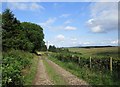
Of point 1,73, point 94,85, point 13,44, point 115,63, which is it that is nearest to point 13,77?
point 1,73

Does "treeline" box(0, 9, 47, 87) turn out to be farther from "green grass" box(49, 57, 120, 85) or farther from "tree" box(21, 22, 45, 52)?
"green grass" box(49, 57, 120, 85)

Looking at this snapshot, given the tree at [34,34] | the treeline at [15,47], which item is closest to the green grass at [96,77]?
the treeline at [15,47]

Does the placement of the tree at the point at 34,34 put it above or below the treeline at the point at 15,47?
above

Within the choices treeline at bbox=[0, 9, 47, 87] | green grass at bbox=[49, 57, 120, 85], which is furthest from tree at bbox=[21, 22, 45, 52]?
green grass at bbox=[49, 57, 120, 85]

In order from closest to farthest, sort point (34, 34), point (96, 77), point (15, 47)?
1. point (96, 77)
2. point (15, 47)
3. point (34, 34)

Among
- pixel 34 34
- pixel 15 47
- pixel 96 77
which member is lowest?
pixel 96 77

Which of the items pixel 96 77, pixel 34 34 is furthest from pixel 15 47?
pixel 34 34

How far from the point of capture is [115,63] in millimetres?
17000

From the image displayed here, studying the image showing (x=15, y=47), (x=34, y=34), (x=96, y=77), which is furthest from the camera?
(x=34, y=34)

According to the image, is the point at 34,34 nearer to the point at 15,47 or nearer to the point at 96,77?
the point at 15,47

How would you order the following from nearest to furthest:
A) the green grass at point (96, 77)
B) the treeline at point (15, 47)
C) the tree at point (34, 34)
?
the treeline at point (15, 47) → the green grass at point (96, 77) → the tree at point (34, 34)

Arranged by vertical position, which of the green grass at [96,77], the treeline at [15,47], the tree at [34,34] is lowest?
the green grass at [96,77]

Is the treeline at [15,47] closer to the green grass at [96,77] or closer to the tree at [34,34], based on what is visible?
the tree at [34,34]

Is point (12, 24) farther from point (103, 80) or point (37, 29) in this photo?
point (37, 29)
